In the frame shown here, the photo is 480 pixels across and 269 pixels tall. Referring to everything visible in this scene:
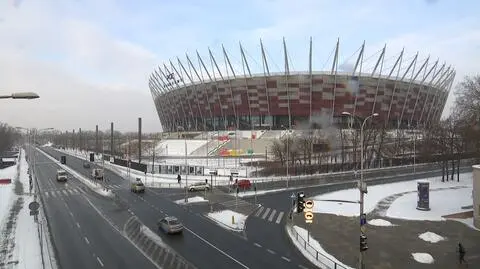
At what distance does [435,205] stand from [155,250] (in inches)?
1132

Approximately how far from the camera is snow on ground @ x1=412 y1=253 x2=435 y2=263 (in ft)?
75.4

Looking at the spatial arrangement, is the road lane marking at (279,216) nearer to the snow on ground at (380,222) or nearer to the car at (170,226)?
the snow on ground at (380,222)

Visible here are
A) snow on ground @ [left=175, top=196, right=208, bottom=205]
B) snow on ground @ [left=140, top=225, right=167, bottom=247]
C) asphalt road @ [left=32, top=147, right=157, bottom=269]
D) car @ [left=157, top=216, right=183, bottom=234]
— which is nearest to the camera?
asphalt road @ [left=32, top=147, right=157, bottom=269]

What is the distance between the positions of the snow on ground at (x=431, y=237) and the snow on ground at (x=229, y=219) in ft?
42.4

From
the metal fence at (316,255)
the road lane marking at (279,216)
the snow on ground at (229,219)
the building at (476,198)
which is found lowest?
the road lane marking at (279,216)

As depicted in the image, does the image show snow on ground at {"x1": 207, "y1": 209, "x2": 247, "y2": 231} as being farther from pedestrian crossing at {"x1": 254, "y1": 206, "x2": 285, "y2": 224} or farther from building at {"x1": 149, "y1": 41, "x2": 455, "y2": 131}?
building at {"x1": 149, "y1": 41, "x2": 455, "y2": 131}

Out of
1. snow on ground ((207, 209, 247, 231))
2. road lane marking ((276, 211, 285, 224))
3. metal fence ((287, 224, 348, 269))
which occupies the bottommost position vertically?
road lane marking ((276, 211, 285, 224))

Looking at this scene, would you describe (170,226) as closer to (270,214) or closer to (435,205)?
(270,214)

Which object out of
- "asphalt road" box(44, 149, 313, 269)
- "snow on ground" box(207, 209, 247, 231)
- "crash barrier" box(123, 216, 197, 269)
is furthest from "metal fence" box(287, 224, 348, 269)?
"crash barrier" box(123, 216, 197, 269)

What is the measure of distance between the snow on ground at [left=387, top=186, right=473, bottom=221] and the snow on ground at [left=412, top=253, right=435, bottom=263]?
11.3 m

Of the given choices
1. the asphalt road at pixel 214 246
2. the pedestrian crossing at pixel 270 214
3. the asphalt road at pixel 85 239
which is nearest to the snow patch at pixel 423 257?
the asphalt road at pixel 214 246

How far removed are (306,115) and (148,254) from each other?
325ft

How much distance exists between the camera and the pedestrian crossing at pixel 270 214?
35.4 metres

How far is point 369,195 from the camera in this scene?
153 ft
